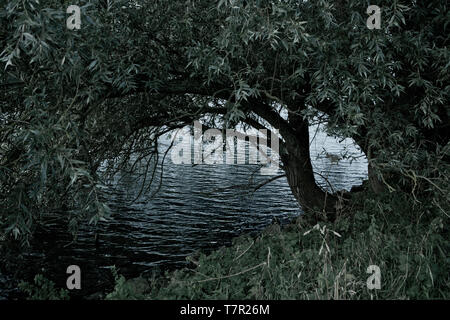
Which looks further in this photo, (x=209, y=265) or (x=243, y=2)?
(x=209, y=265)

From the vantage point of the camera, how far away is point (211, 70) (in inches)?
272

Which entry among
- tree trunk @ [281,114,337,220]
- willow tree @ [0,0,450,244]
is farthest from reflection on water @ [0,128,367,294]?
willow tree @ [0,0,450,244]

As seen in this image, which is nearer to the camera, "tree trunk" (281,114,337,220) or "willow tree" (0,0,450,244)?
"willow tree" (0,0,450,244)

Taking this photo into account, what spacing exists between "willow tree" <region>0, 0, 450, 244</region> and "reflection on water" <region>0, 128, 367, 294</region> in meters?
2.00

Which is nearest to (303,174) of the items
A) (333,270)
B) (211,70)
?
(211,70)

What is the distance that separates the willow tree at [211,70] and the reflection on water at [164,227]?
6.57 ft

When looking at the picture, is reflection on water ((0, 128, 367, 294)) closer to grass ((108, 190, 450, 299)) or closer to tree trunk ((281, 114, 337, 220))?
tree trunk ((281, 114, 337, 220))

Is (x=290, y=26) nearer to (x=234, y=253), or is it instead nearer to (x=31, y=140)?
(x=31, y=140)

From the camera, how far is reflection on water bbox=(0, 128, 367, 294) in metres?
11.4

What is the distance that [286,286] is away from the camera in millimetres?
5516

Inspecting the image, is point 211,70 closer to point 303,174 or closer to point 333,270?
point 333,270

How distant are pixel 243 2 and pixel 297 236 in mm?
3946

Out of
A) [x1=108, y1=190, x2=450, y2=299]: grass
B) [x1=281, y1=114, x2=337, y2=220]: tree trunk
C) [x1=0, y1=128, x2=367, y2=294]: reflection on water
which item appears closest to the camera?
[x1=108, y1=190, x2=450, y2=299]: grass
